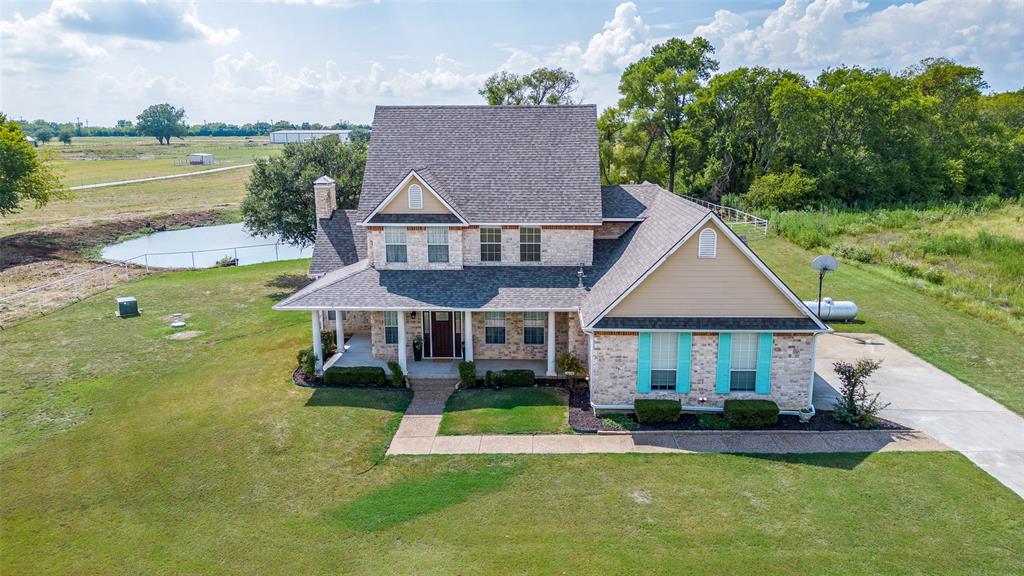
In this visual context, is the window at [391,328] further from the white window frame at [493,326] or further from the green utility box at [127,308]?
the green utility box at [127,308]

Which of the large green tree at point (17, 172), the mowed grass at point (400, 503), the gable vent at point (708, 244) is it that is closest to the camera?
the mowed grass at point (400, 503)

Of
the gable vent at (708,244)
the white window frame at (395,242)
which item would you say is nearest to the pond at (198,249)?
the white window frame at (395,242)

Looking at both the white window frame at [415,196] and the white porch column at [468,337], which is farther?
the white window frame at [415,196]

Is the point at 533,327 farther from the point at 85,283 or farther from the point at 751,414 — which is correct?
the point at 85,283

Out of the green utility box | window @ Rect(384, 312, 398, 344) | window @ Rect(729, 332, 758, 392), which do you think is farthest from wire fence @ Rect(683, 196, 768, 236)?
the green utility box

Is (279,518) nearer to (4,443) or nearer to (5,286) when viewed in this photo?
(4,443)

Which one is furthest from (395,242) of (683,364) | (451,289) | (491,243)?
(683,364)

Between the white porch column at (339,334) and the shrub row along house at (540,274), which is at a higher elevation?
the shrub row along house at (540,274)
